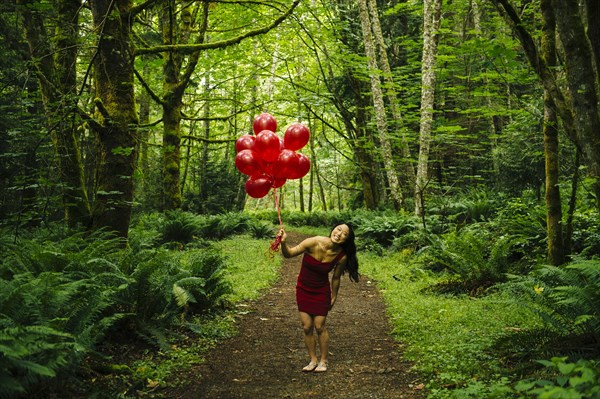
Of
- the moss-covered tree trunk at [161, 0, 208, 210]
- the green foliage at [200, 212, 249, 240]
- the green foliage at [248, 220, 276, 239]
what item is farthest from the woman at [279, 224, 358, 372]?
the green foliage at [248, 220, 276, 239]

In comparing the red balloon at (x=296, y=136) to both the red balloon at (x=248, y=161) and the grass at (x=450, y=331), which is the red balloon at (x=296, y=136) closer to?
the red balloon at (x=248, y=161)

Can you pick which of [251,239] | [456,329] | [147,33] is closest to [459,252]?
[456,329]

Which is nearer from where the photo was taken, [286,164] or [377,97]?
[286,164]

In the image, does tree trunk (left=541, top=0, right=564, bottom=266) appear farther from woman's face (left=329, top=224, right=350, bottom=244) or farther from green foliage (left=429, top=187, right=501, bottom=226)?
green foliage (left=429, top=187, right=501, bottom=226)

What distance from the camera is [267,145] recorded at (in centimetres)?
578

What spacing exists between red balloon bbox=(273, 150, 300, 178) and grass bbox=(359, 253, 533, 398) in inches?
106

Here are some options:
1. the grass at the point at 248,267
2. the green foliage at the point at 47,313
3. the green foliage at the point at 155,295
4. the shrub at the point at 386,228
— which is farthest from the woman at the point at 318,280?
the shrub at the point at 386,228

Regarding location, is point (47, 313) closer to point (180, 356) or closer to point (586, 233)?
point (180, 356)

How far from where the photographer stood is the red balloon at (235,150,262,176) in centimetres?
590

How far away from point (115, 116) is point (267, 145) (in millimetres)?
3346

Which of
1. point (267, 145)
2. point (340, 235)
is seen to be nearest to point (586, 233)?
point (340, 235)

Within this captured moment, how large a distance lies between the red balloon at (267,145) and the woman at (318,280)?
3.87 feet

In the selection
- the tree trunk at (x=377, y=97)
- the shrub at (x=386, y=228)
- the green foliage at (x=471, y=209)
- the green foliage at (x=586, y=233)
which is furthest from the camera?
the tree trunk at (x=377, y=97)

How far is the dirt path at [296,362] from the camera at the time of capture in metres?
4.67
